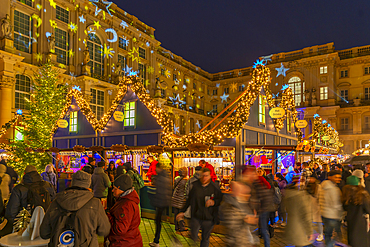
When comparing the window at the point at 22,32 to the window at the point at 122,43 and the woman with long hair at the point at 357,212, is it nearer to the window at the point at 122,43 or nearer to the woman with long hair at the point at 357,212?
the window at the point at 122,43

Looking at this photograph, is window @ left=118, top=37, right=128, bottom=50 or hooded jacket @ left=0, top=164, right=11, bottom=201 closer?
hooded jacket @ left=0, top=164, right=11, bottom=201

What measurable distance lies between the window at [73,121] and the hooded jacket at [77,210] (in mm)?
11870

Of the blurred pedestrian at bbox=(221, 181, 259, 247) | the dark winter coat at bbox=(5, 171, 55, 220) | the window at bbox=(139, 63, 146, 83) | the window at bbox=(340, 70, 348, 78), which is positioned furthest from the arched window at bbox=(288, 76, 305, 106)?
the dark winter coat at bbox=(5, 171, 55, 220)

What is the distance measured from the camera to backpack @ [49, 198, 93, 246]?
2.82 meters

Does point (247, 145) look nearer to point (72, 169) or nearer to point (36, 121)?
point (72, 169)

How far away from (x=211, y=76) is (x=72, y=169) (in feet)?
111

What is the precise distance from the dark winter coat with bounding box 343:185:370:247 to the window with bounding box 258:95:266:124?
20.7ft

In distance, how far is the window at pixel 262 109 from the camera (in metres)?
11.0

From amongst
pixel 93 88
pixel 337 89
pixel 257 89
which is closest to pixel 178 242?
pixel 257 89

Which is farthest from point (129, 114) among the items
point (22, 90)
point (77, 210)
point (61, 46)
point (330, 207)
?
point (61, 46)

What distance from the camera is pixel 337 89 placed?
36031 mm

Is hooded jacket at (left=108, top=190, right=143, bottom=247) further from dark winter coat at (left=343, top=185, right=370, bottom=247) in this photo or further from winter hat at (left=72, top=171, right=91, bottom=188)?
dark winter coat at (left=343, top=185, right=370, bottom=247)

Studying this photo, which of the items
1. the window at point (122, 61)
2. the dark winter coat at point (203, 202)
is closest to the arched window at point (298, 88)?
the window at point (122, 61)

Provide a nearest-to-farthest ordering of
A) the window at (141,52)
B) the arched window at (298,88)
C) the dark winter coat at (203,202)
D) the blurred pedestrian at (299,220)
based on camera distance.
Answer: the blurred pedestrian at (299,220)
the dark winter coat at (203,202)
the window at (141,52)
the arched window at (298,88)
